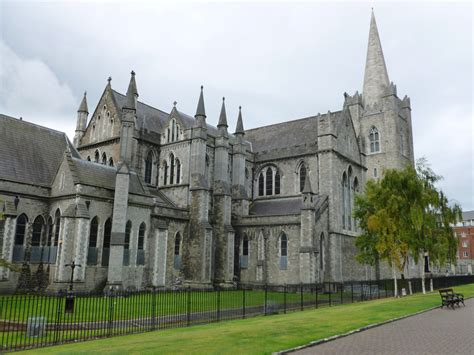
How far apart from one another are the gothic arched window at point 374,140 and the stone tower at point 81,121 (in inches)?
1505

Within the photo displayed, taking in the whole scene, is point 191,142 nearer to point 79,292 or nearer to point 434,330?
point 79,292

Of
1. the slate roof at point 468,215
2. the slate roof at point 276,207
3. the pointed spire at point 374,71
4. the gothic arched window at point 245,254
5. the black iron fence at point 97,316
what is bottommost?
the black iron fence at point 97,316

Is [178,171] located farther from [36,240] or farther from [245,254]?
[36,240]

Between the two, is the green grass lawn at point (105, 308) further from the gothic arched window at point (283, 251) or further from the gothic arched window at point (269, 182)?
the gothic arched window at point (269, 182)

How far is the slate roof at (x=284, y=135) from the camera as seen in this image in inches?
1783

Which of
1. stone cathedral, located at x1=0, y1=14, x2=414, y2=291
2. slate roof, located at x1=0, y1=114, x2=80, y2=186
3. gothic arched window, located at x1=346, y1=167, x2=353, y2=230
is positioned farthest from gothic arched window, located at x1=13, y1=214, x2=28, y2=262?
gothic arched window, located at x1=346, y1=167, x2=353, y2=230

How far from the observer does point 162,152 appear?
39.1 metres

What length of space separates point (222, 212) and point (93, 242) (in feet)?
42.3

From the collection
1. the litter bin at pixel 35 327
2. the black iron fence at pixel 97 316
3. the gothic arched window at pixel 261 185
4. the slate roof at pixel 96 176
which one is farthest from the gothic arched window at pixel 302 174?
the litter bin at pixel 35 327

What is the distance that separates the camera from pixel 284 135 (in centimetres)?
4788

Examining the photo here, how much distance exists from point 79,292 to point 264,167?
2561 cm

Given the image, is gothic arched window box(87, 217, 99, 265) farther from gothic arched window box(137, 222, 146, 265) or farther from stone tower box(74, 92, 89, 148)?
stone tower box(74, 92, 89, 148)

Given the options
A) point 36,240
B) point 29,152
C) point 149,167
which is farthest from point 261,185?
point 36,240

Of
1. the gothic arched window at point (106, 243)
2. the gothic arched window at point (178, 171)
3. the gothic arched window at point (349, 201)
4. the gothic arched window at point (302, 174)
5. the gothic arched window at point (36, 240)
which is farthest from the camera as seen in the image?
the gothic arched window at point (349, 201)
